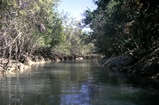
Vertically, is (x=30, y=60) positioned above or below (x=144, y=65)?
above

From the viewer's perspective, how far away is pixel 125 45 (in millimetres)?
43594

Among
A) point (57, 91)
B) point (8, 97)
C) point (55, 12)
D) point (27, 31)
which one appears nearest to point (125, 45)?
point (27, 31)


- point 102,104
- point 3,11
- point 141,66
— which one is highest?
point 3,11

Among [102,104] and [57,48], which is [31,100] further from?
[57,48]

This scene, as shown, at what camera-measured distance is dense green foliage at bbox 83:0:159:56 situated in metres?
19.3

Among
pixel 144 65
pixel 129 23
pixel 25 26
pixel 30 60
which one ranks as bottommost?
pixel 144 65

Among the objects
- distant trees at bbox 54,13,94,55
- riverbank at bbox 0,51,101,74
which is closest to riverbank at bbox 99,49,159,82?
riverbank at bbox 0,51,101,74

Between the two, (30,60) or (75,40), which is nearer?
(30,60)

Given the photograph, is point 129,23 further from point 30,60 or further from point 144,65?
point 30,60

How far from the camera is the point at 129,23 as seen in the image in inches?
1167

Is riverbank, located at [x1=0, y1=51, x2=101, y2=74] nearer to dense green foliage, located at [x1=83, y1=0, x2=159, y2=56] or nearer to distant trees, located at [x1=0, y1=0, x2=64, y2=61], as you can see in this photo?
distant trees, located at [x1=0, y1=0, x2=64, y2=61]

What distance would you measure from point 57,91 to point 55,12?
4594 cm

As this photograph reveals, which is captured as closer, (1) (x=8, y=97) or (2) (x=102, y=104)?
(2) (x=102, y=104)

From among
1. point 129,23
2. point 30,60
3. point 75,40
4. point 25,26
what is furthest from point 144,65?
point 75,40
